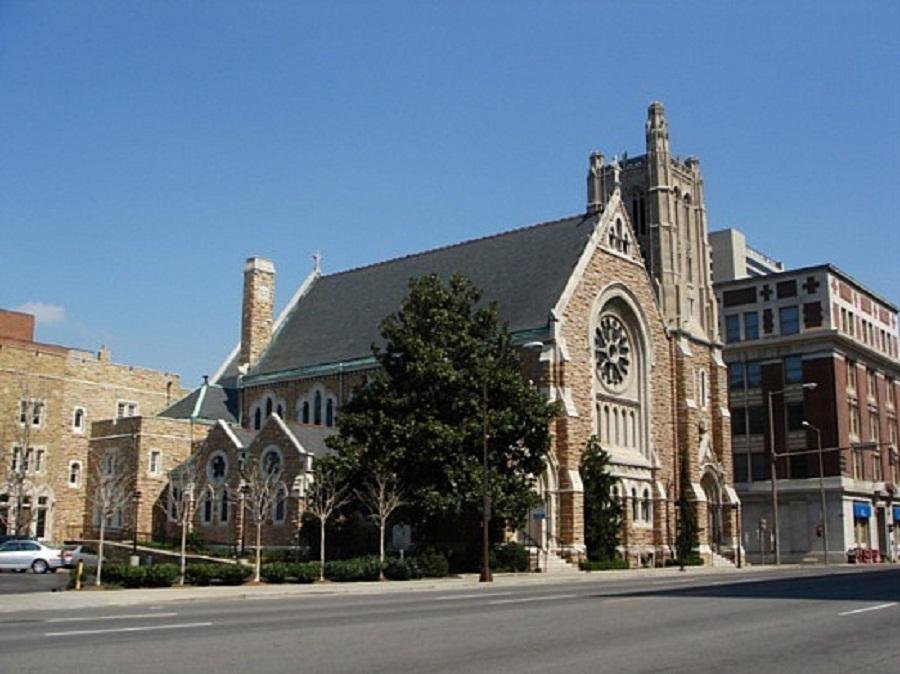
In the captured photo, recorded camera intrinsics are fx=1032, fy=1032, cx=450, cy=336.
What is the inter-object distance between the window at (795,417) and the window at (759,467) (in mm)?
3107

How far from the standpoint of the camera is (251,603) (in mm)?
24047

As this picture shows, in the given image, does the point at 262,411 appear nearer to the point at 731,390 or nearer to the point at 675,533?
the point at 675,533

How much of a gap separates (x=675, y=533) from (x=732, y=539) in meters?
5.88

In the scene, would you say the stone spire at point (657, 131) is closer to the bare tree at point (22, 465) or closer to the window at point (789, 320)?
the window at point (789, 320)

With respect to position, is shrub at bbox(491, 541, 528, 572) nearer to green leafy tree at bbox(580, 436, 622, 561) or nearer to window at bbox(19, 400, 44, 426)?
green leafy tree at bbox(580, 436, 622, 561)

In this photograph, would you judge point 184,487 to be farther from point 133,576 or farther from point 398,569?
point 133,576

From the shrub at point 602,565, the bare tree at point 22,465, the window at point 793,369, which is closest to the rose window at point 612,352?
the shrub at point 602,565

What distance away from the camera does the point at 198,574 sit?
31.8m

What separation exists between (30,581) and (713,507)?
37.6 m

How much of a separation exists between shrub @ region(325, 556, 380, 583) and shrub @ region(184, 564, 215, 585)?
4.69 meters

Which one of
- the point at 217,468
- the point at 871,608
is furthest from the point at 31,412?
the point at 871,608

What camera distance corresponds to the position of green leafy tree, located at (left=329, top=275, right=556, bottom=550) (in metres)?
39.8

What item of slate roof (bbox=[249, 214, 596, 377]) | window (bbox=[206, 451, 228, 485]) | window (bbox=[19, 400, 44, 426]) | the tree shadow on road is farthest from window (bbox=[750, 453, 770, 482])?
window (bbox=[19, 400, 44, 426])

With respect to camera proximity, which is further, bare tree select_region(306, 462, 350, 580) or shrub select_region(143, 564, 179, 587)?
bare tree select_region(306, 462, 350, 580)
